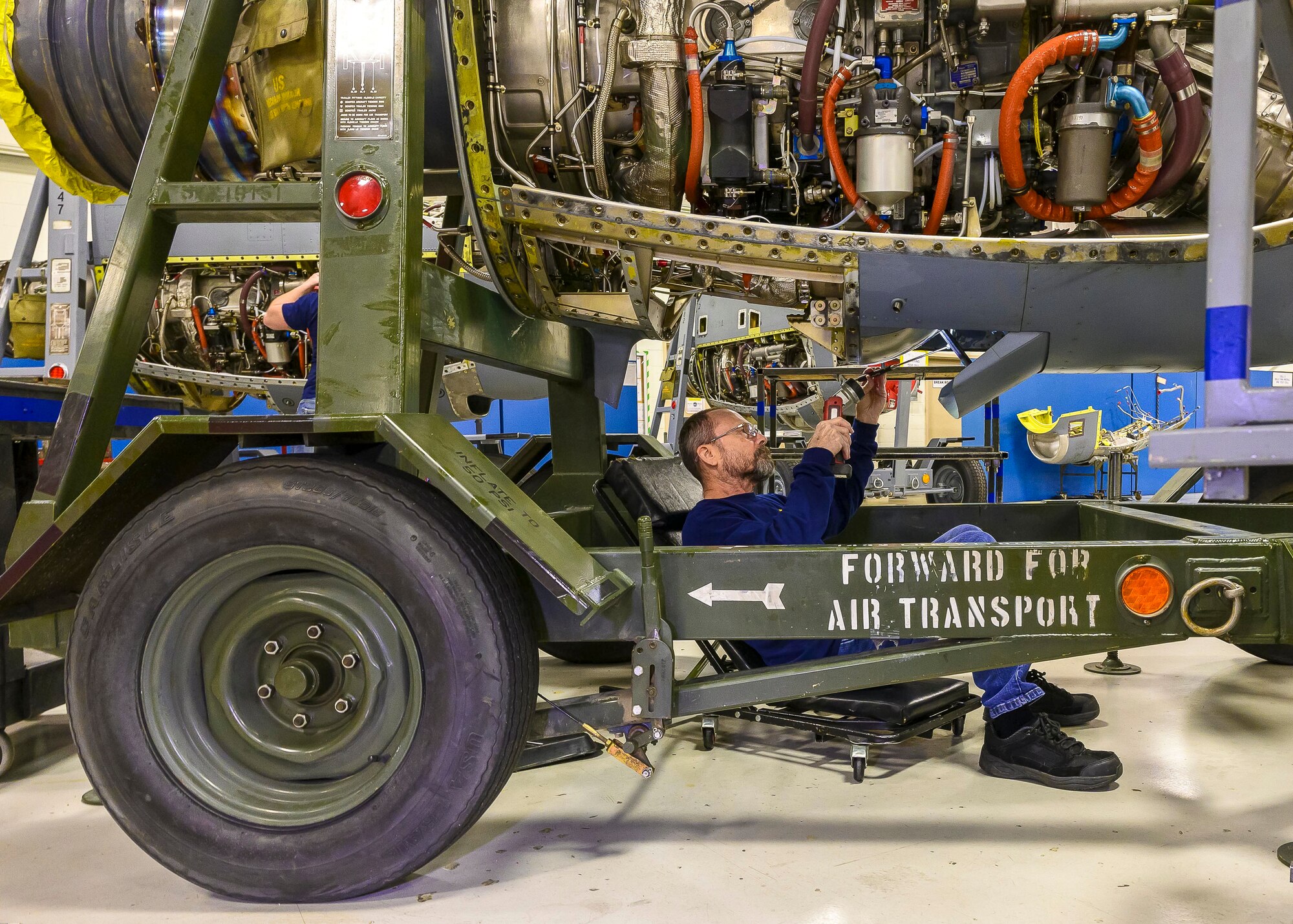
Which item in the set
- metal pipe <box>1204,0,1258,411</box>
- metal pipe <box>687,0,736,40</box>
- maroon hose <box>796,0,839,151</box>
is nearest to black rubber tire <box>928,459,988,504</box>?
maroon hose <box>796,0,839,151</box>

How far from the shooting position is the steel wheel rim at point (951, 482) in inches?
360

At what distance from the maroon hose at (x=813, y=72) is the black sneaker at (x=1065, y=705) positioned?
1890 millimetres

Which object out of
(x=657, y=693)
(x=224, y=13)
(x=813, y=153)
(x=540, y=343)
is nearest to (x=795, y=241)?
(x=813, y=153)

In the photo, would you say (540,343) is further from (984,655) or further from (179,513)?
(984,655)

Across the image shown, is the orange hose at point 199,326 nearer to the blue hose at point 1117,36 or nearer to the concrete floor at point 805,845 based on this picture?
the concrete floor at point 805,845

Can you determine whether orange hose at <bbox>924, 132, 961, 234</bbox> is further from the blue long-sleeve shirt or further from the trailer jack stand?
the trailer jack stand

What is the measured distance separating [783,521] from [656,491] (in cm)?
82

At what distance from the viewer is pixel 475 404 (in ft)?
26.1

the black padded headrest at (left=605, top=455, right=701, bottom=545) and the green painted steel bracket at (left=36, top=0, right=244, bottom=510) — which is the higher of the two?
the green painted steel bracket at (left=36, top=0, right=244, bottom=510)

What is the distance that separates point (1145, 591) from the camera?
6.48 feet

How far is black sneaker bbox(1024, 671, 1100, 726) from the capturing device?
321cm

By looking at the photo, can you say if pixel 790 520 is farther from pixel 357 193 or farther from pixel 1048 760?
pixel 357 193

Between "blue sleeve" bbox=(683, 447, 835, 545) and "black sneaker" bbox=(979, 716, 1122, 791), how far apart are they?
31.0 inches

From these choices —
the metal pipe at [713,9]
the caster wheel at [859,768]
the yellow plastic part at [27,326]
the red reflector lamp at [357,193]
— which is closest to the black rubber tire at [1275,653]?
the caster wheel at [859,768]
